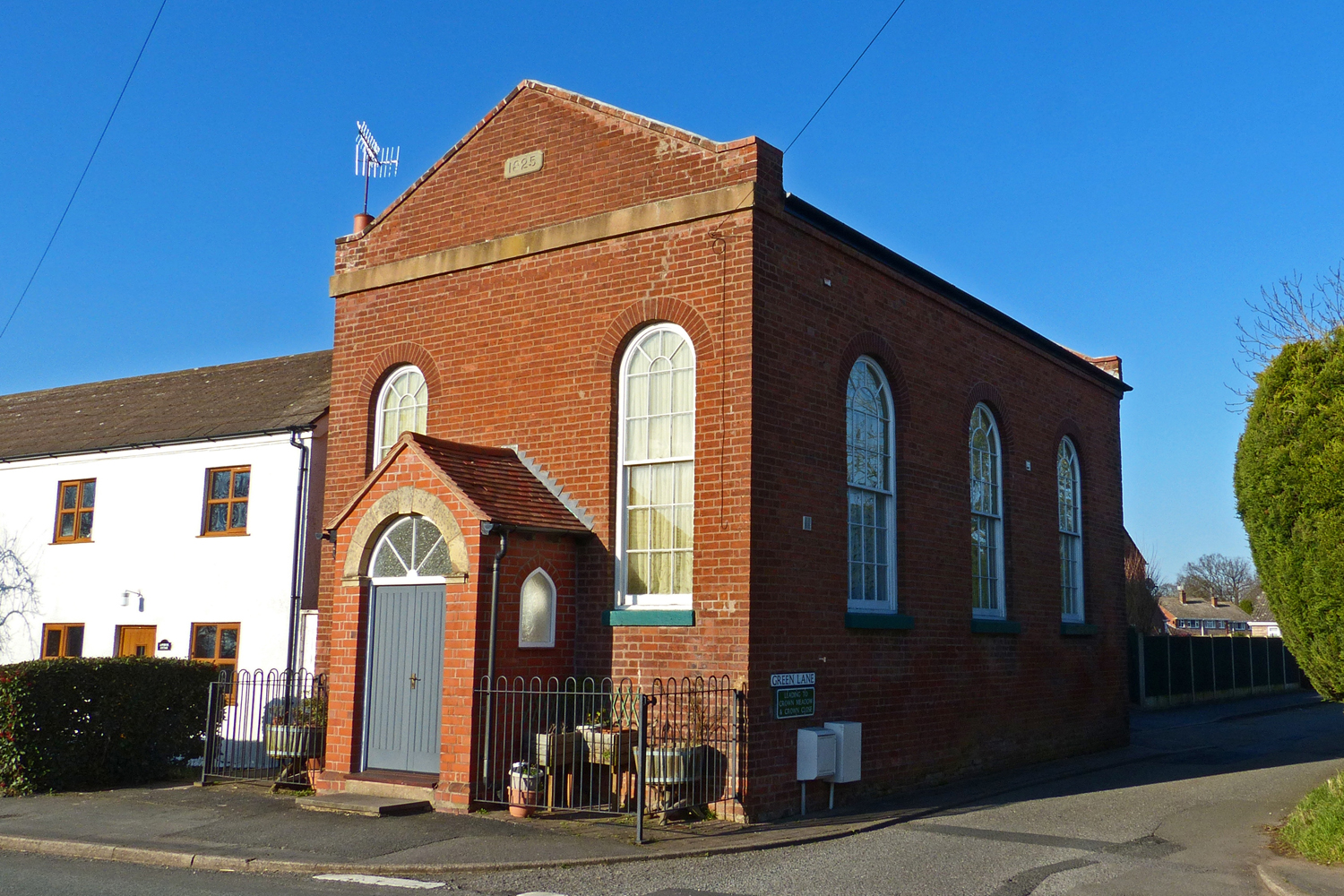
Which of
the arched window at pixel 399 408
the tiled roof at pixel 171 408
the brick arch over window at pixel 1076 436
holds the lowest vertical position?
the arched window at pixel 399 408

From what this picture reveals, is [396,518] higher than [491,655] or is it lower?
higher

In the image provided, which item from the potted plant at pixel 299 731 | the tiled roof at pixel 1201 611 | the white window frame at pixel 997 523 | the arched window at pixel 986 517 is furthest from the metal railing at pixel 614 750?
the tiled roof at pixel 1201 611

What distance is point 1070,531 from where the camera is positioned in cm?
1909

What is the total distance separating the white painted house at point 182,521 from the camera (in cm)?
1927

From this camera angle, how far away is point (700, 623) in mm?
11742

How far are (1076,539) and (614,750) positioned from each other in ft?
36.2

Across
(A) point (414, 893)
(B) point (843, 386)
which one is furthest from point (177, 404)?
(A) point (414, 893)

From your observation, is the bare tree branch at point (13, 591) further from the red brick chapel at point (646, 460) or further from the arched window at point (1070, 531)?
the arched window at point (1070, 531)

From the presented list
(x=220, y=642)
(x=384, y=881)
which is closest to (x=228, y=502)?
(x=220, y=642)

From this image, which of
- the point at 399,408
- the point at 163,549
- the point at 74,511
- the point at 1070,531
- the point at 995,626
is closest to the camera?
the point at 399,408

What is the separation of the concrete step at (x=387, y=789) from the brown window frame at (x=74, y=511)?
1219 centimetres

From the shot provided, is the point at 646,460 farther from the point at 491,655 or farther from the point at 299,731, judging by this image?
the point at 299,731

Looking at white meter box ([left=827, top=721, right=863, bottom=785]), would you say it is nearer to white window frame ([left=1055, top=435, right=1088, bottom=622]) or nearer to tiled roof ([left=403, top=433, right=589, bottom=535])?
tiled roof ([left=403, top=433, right=589, bottom=535])

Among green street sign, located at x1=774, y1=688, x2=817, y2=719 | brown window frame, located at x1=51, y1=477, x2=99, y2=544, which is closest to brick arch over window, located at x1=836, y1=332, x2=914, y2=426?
green street sign, located at x1=774, y1=688, x2=817, y2=719
